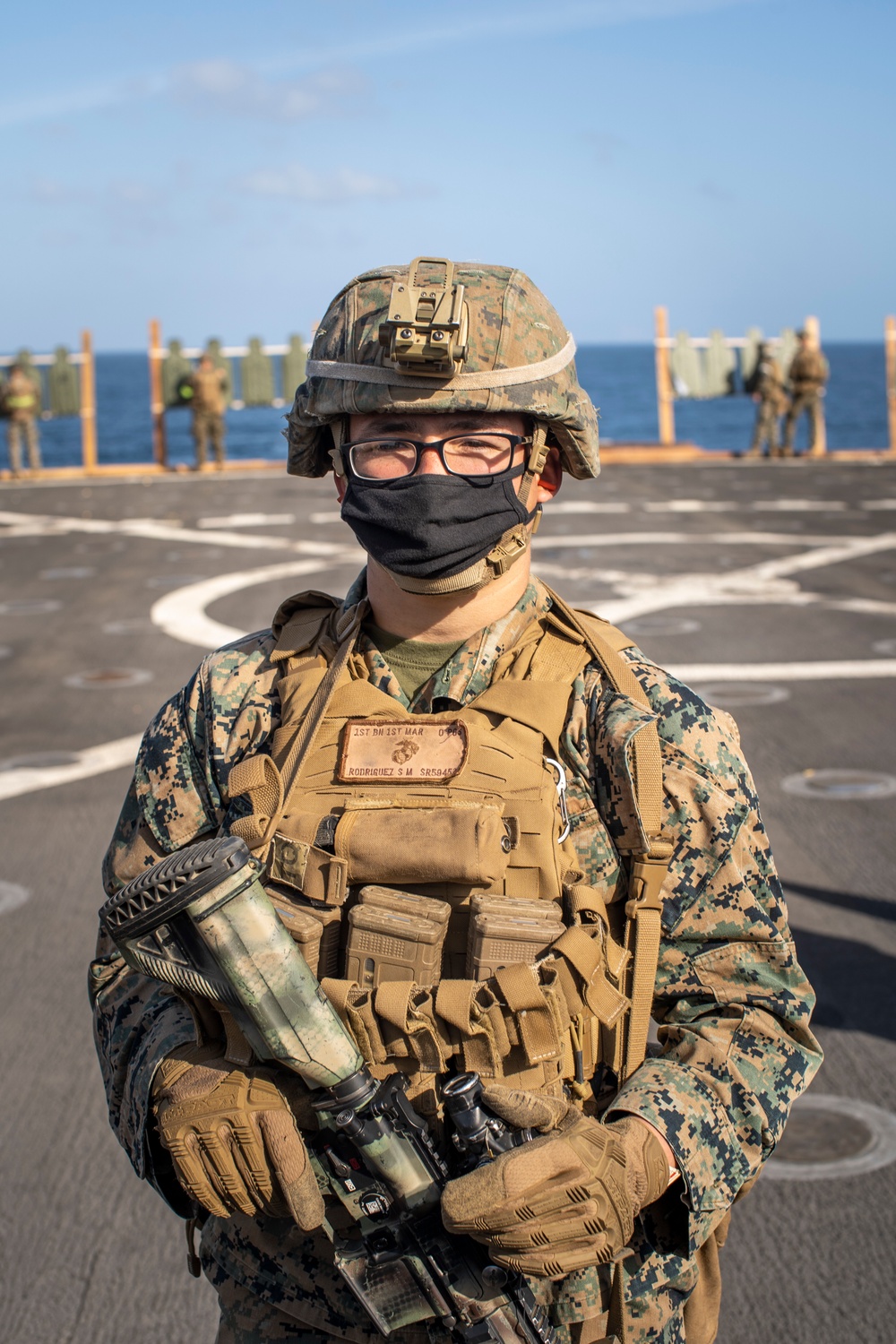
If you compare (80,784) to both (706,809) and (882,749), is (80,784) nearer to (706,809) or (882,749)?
(882,749)

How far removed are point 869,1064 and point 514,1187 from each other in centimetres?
299

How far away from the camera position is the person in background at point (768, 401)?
2639 centimetres

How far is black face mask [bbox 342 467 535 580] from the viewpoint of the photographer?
2.28m

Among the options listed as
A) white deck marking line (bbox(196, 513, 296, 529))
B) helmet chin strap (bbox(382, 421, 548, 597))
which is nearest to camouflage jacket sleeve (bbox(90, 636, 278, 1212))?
helmet chin strap (bbox(382, 421, 548, 597))

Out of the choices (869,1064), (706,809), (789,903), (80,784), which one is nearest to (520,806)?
(706,809)

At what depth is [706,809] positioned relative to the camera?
215 centimetres

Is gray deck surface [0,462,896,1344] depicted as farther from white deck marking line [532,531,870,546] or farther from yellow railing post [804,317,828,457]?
yellow railing post [804,317,828,457]

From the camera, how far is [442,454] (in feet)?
7.63

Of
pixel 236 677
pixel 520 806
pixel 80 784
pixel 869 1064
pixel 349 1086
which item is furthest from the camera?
pixel 80 784

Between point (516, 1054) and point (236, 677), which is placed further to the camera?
point (236, 677)

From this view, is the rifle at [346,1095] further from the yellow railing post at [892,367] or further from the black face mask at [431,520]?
the yellow railing post at [892,367]

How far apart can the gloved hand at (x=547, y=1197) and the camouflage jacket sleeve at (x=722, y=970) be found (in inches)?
7.9

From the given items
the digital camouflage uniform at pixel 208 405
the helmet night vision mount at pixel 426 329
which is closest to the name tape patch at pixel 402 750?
the helmet night vision mount at pixel 426 329

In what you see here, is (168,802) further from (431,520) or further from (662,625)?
(662,625)
